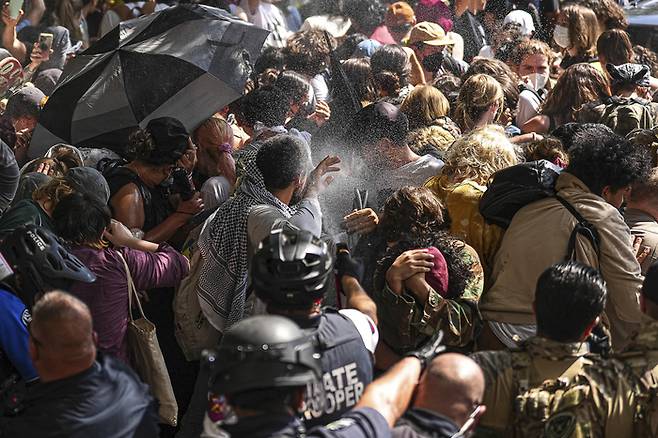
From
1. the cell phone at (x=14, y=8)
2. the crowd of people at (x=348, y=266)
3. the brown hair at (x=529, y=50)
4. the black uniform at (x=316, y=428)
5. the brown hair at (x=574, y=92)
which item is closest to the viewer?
the black uniform at (x=316, y=428)

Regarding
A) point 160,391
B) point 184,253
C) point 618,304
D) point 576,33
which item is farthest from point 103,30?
point 618,304

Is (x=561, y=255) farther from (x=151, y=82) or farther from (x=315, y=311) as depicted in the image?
(x=151, y=82)

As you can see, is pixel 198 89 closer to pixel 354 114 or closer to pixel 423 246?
pixel 354 114

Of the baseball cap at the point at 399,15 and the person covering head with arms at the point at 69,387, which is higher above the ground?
the person covering head with arms at the point at 69,387

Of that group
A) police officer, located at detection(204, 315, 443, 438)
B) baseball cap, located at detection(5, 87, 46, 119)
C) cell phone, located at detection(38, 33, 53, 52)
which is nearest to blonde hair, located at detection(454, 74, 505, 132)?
baseball cap, located at detection(5, 87, 46, 119)

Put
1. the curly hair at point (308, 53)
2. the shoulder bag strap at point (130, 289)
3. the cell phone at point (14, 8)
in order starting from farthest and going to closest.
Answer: the cell phone at point (14, 8), the curly hair at point (308, 53), the shoulder bag strap at point (130, 289)

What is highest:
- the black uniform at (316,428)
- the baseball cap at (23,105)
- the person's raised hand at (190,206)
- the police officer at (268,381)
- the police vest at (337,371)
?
the police officer at (268,381)

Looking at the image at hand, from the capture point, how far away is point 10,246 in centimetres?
454

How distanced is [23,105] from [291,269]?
15.3 feet

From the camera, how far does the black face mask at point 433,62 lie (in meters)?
9.69

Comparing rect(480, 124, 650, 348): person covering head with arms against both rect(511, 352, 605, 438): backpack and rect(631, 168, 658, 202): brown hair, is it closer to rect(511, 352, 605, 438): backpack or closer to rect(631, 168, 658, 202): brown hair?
rect(631, 168, 658, 202): brown hair

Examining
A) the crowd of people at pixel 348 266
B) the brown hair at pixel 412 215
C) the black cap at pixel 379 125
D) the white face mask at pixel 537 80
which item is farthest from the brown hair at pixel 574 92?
the brown hair at pixel 412 215

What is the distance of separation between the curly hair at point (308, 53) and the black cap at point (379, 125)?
2468 mm

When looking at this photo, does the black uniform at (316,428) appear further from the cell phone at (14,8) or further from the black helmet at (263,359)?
the cell phone at (14,8)
